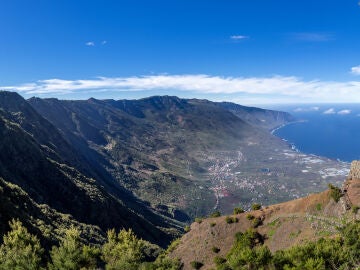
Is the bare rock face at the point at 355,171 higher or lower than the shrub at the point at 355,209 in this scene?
higher

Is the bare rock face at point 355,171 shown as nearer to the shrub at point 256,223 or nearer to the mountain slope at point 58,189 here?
the shrub at point 256,223

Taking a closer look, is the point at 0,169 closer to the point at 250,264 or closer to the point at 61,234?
the point at 61,234

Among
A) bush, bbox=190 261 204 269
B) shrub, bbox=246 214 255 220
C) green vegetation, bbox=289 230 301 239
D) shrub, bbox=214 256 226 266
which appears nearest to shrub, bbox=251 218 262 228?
shrub, bbox=246 214 255 220

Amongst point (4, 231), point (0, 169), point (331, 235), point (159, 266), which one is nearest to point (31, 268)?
point (159, 266)

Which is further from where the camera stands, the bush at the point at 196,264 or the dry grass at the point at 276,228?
the bush at the point at 196,264

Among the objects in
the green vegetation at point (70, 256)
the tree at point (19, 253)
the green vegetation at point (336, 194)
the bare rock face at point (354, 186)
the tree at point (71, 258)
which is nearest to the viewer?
the tree at point (19, 253)

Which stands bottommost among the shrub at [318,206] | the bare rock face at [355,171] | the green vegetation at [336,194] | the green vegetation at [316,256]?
the green vegetation at [316,256]

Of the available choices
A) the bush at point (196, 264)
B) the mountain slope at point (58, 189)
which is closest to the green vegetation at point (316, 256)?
the bush at point (196, 264)

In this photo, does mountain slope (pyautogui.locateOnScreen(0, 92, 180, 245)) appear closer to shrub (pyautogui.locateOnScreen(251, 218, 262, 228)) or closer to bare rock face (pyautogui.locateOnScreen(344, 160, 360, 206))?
shrub (pyautogui.locateOnScreen(251, 218, 262, 228))
